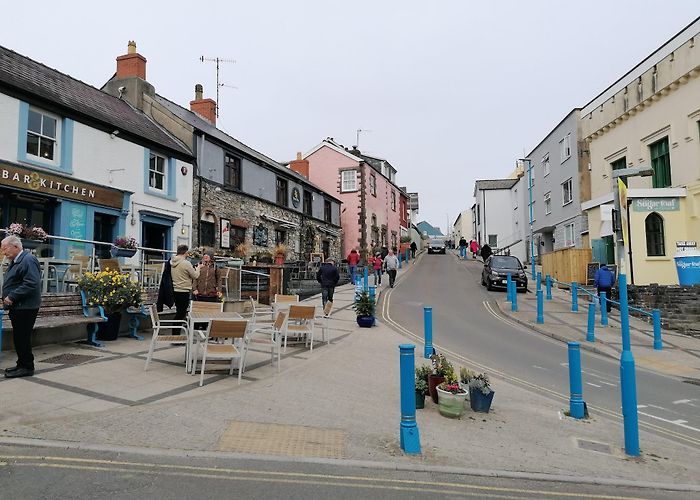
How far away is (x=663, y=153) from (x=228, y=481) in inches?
864

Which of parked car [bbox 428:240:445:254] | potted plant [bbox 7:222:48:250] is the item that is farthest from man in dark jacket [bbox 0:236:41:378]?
parked car [bbox 428:240:445:254]

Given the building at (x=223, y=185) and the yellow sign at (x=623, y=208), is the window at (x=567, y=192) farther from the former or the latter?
the yellow sign at (x=623, y=208)

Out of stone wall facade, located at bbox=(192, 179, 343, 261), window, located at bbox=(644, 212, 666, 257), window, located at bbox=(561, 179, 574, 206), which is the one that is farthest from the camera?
window, located at bbox=(561, 179, 574, 206)

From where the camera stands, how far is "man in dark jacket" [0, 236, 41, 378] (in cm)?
583

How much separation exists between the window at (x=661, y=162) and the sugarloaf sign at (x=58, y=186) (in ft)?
70.5

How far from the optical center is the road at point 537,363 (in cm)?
648

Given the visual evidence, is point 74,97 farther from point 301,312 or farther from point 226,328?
point 226,328

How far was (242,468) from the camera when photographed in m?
3.80

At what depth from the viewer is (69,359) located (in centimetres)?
706

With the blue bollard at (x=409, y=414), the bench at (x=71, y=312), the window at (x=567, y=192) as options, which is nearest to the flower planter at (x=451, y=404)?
the blue bollard at (x=409, y=414)

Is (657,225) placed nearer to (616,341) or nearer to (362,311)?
(616,341)

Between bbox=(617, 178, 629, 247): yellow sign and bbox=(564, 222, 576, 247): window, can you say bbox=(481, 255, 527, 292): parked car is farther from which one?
bbox=(617, 178, 629, 247): yellow sign

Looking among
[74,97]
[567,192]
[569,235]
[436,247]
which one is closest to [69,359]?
[74,97]

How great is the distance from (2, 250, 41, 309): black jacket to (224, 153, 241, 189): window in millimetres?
14546
